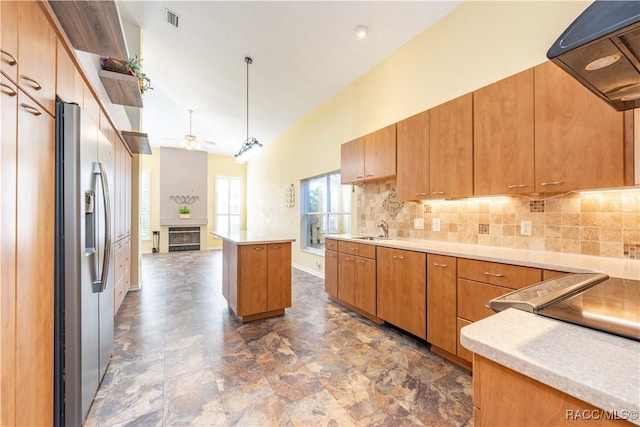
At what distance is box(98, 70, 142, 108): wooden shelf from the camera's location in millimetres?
2652

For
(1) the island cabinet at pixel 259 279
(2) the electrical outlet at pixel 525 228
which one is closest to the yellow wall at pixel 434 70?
(2) the electrical outlet at pixel 525 228

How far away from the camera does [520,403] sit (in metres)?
0.54

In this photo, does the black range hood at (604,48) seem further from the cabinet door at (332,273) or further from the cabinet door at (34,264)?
the cabinet door at (332,273)

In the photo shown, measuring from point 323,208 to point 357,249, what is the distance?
7.13 ft

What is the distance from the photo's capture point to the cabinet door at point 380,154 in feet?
9.88

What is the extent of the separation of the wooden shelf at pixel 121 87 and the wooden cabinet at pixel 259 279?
6.69 ft

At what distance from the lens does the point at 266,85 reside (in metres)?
4.48

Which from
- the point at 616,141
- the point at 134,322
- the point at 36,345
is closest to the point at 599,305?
the point at 616,141

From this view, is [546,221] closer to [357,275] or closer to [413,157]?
[413,157]

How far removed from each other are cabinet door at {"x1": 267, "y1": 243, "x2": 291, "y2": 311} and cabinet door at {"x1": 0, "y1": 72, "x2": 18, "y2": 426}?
2071 millimetres

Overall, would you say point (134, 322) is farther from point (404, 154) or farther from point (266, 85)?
point (266, 85)

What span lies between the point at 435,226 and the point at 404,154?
86 centimetres

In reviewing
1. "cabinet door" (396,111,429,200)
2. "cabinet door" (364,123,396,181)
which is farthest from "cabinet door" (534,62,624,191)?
"cabinet door" (364,123,396,181)

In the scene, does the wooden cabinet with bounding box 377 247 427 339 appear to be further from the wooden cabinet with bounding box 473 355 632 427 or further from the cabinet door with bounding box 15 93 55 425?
the cabinet door with bounding box 15 93 55 425
